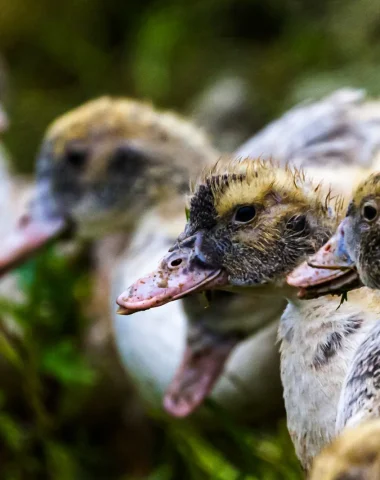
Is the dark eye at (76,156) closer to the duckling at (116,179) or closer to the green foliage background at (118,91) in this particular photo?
the duckling at (116,179)

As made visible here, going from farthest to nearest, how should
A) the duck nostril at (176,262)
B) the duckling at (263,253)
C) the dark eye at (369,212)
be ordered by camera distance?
the duck nostril at (176,262)
the duckling at (263,253)
the dark eye at (369,212)

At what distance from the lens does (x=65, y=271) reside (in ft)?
9.65

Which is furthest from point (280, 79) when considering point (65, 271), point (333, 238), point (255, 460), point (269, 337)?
point (333, 238)

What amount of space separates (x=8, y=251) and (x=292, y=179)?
122 cm

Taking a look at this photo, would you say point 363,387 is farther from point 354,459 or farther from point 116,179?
point 116,179

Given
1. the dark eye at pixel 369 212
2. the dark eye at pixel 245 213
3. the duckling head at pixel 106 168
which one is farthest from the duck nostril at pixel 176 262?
the duckling head at pixel 106 168

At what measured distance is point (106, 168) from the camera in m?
2.66

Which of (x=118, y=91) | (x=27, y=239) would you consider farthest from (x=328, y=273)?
(x=118, y=91)

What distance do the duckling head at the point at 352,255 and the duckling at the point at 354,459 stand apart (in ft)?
1.33

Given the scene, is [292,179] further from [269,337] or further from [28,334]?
[28,334]

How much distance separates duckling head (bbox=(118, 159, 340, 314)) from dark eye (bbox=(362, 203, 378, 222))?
19cm

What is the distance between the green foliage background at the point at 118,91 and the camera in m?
2.55

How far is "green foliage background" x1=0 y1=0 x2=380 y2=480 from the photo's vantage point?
255cm

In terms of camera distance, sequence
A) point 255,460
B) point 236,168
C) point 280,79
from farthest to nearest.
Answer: point 280,79 < point 255,460 < point 236,168
